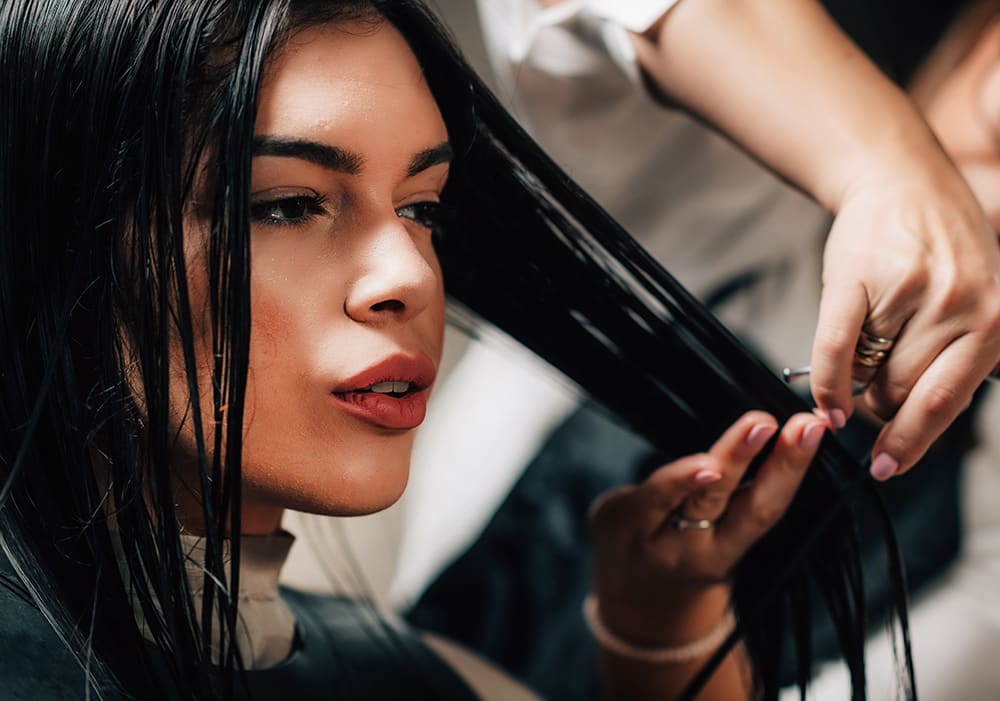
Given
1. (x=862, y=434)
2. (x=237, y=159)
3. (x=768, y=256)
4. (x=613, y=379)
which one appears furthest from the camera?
(x=768, y=256)

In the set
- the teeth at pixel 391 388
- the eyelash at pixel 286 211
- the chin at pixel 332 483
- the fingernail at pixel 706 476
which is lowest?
the fingernail at pixel 706 476

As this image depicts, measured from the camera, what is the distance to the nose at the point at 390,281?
59cm

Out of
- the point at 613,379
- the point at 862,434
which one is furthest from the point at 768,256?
the point at 613,379

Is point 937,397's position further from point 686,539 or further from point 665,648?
point 665,648

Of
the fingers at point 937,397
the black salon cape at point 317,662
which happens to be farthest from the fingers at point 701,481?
the black salon cape at point 317,662

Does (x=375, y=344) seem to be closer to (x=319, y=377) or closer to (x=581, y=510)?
(x=319, y=377)

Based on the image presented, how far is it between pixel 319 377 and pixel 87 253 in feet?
0.47

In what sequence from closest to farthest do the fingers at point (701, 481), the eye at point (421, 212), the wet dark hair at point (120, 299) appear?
the wet dark hair at point (120, 299)
the eye at point (421, 212)
the fingers at point (701, 481)

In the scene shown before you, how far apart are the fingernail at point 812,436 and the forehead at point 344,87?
1.13ft

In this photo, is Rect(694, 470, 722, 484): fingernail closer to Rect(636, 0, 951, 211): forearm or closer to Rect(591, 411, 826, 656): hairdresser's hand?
Rect(591, 411, 826, 656): hairdresser's hand

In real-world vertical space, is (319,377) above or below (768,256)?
above

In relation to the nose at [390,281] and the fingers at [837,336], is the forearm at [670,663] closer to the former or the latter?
the fingers at [837,336]

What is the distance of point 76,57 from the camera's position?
0.56 meters

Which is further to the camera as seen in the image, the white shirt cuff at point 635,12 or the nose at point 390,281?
the white shirt cuff at point 635,12
